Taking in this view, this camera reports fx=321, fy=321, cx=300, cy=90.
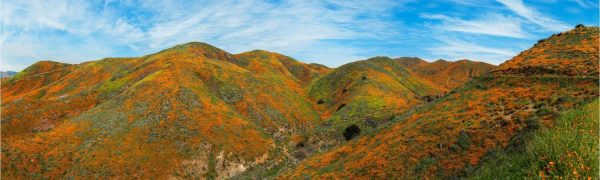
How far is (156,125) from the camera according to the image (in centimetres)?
6612

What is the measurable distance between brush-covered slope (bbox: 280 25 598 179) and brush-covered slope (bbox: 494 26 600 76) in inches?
20.2

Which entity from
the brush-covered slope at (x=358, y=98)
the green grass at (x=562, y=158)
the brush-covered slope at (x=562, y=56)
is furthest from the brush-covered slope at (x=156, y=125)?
the green grass at (x=562, y=158)

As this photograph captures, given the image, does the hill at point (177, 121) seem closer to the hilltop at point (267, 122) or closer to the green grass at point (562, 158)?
the hilltop at point (267, 122)

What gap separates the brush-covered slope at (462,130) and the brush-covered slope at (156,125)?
90.4 feet

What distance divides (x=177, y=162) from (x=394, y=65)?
13486 centimetres

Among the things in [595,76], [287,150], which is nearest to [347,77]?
[287,150]

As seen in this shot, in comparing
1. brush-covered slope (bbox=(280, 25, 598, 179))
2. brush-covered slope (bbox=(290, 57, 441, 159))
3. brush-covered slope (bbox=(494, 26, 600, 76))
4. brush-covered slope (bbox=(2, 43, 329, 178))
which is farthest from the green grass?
brush-covered slope (bbox=(2, 43, 329, 178))

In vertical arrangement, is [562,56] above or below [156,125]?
above

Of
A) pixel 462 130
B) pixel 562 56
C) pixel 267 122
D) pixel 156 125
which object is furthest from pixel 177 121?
pixel 562 56

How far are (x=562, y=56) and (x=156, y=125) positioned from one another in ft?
227

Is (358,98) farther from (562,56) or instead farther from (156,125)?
(562,56)

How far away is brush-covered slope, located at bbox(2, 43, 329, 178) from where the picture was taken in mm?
54125

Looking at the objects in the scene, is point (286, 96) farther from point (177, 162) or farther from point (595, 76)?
point (595, 76)

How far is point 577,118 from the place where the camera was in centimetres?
1981
